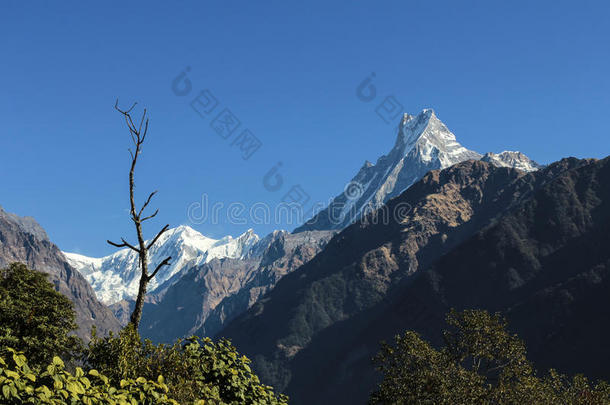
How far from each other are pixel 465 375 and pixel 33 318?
2016 inches

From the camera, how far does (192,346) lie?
22.4 m

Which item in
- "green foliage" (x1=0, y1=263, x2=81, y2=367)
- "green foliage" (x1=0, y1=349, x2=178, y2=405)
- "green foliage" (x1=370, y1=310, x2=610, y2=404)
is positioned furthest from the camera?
"green foliage" (x1=0, y1=263, x2=81, y2=367)

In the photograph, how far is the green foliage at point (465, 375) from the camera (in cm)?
4325

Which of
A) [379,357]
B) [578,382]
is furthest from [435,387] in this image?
[578,382]

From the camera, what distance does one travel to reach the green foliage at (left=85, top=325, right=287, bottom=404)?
1923 cm

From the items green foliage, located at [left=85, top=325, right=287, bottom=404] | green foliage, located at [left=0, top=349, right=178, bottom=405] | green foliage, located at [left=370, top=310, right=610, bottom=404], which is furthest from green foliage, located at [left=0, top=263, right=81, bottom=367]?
green foliage, located at [left=0, top=349, right=178, bottom=405]

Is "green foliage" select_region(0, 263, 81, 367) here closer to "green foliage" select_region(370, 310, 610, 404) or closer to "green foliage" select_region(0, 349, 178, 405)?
"green foliage" select_region(370, 310, 610, 404)

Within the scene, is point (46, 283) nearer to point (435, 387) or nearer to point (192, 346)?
point (435, 387)

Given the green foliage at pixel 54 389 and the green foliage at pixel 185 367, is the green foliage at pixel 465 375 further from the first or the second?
the green foliage at pixel 54 389

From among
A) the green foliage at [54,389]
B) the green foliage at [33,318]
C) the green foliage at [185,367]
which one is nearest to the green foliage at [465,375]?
the green foliage at [185,367]

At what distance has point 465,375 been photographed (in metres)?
44.0

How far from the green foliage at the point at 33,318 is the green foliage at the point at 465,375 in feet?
116

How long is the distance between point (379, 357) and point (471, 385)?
7.87 meters

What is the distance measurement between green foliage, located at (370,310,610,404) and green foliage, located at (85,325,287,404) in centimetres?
2341
